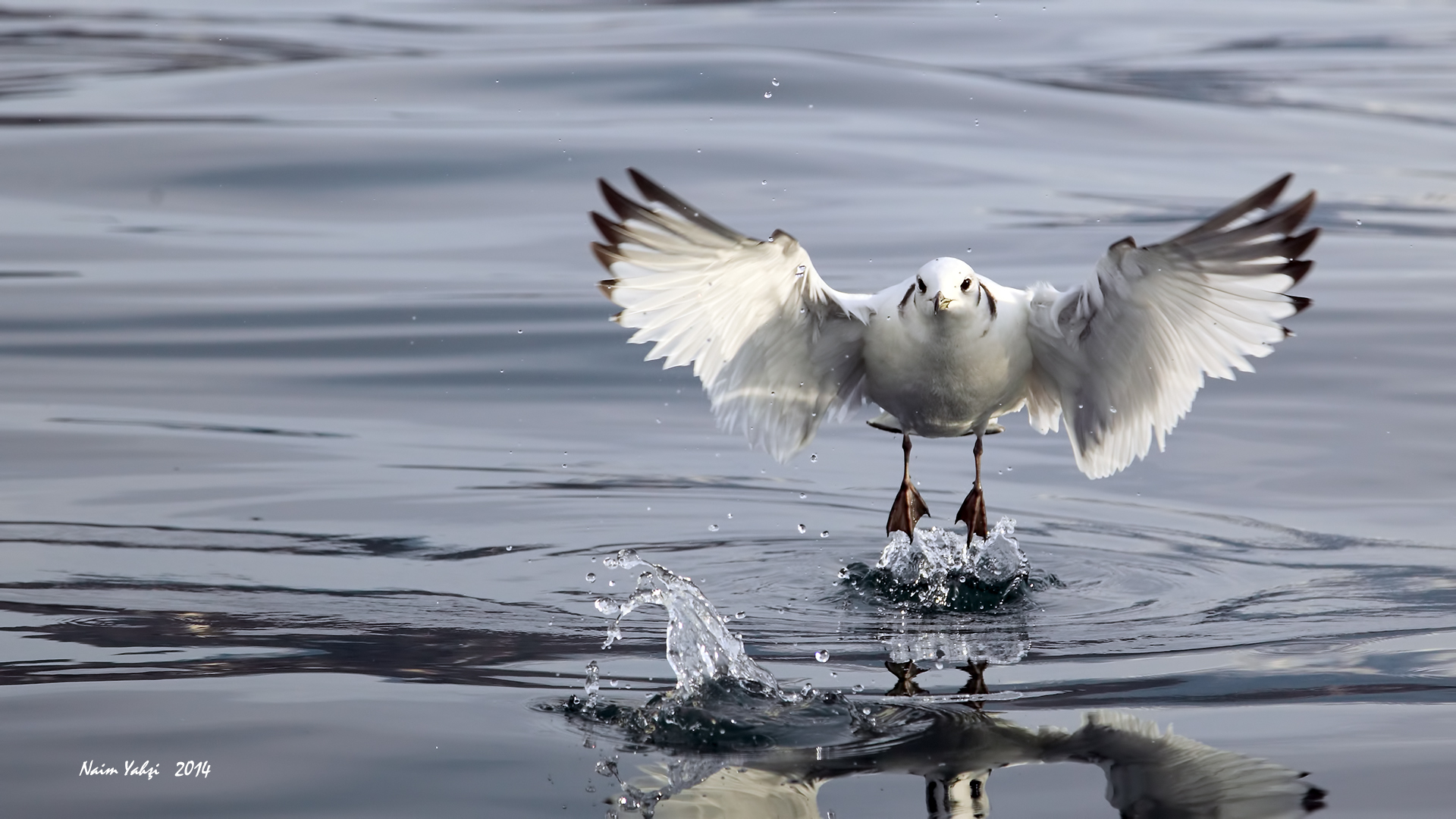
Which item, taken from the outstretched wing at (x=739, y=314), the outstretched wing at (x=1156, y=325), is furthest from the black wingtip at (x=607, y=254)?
the outstretched wing at (x=1156, y=325)

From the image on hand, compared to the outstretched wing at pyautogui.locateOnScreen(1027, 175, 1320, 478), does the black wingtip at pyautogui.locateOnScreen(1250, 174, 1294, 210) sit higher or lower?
higher

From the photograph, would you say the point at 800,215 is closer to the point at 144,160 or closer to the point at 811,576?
the point at 144,160

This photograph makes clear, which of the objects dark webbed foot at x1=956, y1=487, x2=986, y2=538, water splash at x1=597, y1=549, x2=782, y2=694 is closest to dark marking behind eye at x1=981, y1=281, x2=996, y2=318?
dark webbed foot at x1=956, y1=487, x2=986, y2=538

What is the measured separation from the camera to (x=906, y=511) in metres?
7.32

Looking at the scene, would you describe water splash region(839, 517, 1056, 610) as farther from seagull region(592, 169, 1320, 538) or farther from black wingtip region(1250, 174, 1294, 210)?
black wingtip region(1250, 174, 1294, 210)

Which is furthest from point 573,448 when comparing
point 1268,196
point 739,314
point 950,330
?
point 1268,196

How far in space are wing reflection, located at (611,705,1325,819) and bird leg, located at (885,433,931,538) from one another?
2.24 metres

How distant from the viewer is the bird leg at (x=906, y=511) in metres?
7.24

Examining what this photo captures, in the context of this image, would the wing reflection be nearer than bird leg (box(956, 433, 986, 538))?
Yes

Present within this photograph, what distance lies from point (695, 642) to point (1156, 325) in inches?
98.6

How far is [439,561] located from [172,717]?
6.91 feet

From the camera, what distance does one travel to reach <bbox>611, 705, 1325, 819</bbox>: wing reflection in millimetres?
4328

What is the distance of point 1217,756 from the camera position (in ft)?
15.4

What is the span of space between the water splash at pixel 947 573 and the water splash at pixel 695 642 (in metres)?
1.26
